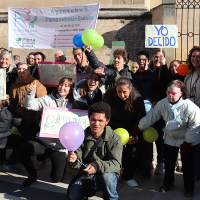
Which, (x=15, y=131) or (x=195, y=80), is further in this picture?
(x=15, y=131)

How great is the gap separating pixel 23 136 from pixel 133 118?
1743 millimetres

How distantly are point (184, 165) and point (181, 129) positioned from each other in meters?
0.48

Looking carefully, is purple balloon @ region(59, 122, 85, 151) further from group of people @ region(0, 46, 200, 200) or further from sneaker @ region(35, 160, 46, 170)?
sneaker @ region(35, 160, 46, 170)

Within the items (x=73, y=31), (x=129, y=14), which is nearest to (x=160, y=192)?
(x=73, y=31)

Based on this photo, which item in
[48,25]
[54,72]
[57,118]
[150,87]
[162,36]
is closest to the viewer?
[57,118]

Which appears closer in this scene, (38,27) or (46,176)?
(46,176)

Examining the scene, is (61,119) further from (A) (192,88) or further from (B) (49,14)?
(B) (49,14)

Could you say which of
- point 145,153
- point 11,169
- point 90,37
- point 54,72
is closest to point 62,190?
point 11,169

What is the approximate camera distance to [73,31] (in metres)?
6.30

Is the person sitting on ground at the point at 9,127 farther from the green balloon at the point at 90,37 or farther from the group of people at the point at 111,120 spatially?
the green balloon at the point at 90,37

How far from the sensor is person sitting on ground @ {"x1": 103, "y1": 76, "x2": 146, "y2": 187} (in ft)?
12.7

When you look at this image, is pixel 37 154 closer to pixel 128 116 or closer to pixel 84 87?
pixel 84 87

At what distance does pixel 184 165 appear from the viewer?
11.7 feet

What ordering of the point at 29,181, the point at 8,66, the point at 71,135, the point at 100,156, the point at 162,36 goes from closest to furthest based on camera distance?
the point at 71,135 → the point at 100,156 → the point at 29,181 → the point at 8,66 → the point at 162,36
